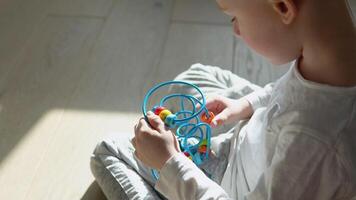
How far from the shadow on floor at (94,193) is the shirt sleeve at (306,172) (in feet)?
1.61

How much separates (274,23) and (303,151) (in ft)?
0.55

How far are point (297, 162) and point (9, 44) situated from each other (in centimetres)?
111

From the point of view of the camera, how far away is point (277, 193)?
585 mm

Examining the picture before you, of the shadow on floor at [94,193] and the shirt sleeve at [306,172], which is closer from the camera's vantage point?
the shirt sleeve at [306,172]

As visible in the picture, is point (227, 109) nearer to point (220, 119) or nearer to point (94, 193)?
point (220, 119)

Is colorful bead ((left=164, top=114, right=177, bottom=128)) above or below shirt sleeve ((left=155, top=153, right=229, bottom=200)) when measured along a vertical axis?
above

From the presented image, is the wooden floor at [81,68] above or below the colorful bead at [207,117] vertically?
above

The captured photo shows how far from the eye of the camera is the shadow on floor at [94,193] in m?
0.99

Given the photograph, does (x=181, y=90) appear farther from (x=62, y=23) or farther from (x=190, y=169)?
(x=62, y=23)

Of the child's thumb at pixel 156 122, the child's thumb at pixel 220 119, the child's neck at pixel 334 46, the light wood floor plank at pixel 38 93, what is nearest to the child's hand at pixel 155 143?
the child's thumb at pixel 156 122

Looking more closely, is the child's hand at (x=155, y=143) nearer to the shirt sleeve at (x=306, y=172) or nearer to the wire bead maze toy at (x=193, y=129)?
the wire bead maze toy at (x=193, y=129)

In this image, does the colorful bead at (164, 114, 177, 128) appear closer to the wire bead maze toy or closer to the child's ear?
the wire bead maze toy

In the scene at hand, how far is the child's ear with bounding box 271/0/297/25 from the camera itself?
1.85 feet

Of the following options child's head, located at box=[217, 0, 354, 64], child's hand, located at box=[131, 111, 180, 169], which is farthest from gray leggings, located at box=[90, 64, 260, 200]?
child's head, located at box=[217, 0, 354, 64]
